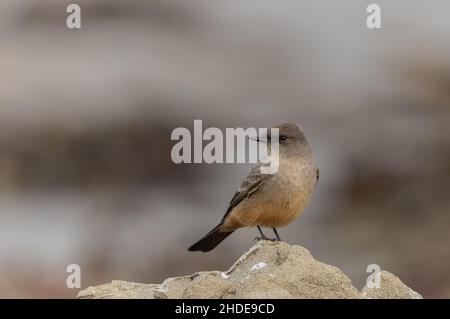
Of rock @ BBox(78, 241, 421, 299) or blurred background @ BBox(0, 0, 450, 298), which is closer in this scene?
rock @ BBox(78, 241, 421, 299)

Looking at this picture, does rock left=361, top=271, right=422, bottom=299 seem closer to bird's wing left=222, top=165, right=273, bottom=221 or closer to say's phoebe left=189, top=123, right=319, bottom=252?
say's phoebe left=189, top=123, right=319, bottom=252

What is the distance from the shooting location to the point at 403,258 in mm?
15523

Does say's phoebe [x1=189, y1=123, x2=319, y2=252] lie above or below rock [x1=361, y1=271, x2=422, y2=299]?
above

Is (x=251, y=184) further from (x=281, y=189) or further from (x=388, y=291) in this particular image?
(x=388, y=291)

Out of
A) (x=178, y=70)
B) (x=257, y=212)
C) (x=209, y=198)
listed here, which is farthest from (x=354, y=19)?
(x=257, y=212)

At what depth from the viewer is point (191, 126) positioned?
64.7 ft

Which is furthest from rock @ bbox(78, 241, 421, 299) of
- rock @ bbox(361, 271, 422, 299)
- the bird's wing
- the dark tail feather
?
the dark tail feather

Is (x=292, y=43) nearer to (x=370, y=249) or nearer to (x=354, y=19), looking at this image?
(x=354, y=19)

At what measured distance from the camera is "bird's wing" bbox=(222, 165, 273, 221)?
10.2 metres

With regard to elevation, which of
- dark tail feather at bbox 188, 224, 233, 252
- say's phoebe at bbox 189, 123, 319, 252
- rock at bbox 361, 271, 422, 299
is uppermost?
say's phoebe at bbox 189, 123, 319, 252

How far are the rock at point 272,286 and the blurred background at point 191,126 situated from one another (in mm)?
6359

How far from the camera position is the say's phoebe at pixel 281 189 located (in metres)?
9.96

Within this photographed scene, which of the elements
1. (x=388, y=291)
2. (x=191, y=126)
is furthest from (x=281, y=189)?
(x=191, y=126)

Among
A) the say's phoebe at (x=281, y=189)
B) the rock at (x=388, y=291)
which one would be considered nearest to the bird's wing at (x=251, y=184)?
the say's phoebe at (x=281, y=189)
